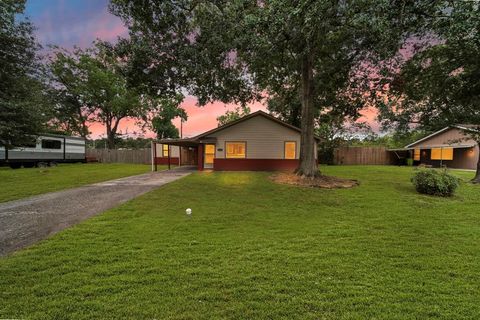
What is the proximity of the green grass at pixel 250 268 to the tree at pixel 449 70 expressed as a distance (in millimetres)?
4264

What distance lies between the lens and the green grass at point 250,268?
2.60 m

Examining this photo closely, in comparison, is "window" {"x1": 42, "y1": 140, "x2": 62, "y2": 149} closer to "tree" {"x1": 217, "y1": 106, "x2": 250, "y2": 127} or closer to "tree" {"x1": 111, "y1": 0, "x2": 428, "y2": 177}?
"tree" {"x1": 111, "y1": 0, "x2": 428, "y2": 177}

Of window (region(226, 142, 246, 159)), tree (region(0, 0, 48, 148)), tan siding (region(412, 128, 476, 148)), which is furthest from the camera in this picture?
tan siding (region(412, 128, 476, 148))

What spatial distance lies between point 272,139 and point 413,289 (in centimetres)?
1511

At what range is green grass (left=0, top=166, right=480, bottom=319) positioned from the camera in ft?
8.54

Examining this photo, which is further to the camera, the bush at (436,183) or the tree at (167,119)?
the tree at (167,119)

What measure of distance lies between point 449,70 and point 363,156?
2168cm

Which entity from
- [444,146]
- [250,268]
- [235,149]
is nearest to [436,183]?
[250,268]

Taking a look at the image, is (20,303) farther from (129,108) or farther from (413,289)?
(129,108)

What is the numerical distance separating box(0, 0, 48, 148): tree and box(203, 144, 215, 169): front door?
10.8m

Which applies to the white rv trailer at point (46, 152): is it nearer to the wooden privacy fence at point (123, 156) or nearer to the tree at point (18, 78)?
the tree at point (18, 78)

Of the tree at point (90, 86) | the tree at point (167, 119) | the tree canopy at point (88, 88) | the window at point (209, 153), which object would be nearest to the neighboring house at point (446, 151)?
the window at point (209, 153)

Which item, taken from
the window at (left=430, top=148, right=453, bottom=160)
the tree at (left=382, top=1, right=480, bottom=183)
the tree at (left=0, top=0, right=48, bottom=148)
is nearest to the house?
the tree at (left=382, top=1, right=480, bottom=183)

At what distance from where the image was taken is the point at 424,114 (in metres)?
13.7
